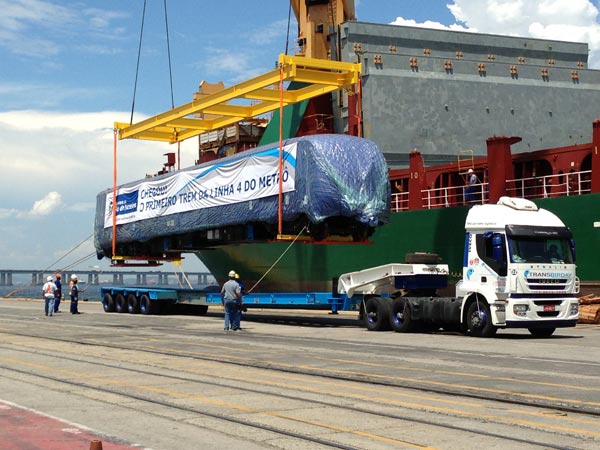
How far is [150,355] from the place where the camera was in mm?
18453

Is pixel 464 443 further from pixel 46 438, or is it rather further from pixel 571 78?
pixel 571 78

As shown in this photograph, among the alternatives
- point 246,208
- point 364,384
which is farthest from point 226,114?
point 364,384

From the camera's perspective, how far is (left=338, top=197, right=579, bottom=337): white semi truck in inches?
912

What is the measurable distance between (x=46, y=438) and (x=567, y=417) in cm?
567

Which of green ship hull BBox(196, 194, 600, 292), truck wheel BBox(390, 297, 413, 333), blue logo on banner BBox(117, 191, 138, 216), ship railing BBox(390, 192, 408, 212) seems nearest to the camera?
truck wheel BBox(390, 297, 413, 333)

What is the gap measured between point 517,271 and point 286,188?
876 cm

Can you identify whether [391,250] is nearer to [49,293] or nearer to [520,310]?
[49,293]

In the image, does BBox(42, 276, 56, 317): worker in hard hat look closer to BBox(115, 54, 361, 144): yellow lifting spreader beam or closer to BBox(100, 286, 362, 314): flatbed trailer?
BBox(100, 286, 362, 314): flatbed trailer

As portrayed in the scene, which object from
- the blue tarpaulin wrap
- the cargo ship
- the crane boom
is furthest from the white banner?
the crane boom

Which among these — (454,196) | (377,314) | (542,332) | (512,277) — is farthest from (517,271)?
(454,196)

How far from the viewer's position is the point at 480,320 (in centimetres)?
2392

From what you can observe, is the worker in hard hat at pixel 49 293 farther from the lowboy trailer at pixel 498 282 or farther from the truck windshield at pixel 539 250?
the truck windshield at pixel 539 250

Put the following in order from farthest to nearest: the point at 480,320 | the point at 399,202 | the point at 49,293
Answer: the point at 399,202
the point at 49,293
the point at 480,320

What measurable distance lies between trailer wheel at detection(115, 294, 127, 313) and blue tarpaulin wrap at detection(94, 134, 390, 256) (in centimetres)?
538
